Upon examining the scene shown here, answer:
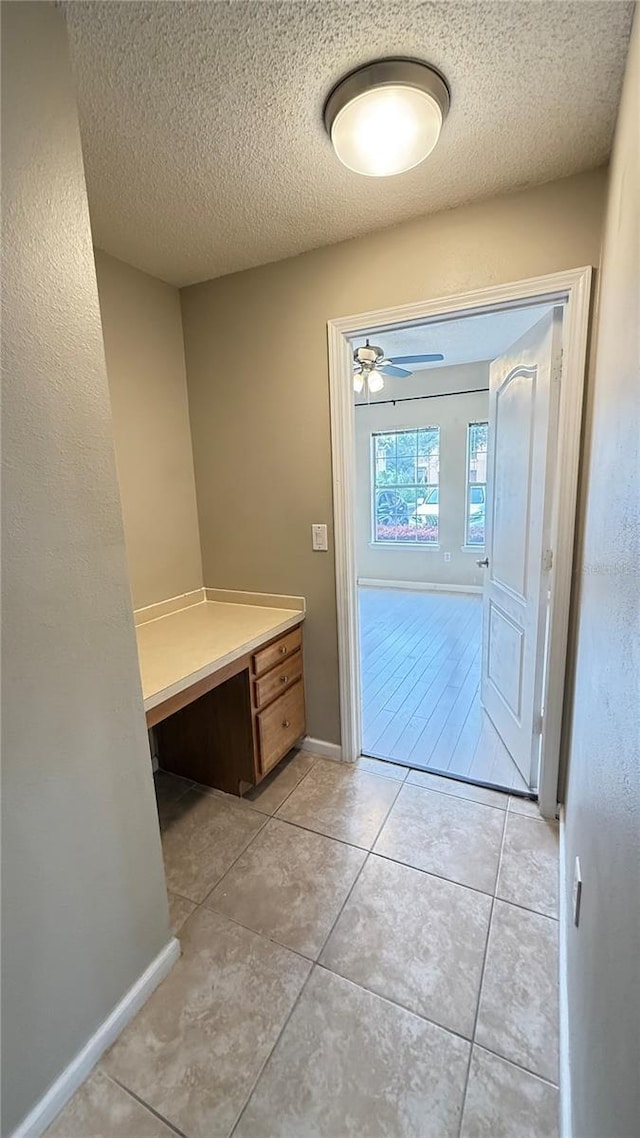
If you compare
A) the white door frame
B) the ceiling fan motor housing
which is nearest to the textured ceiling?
the white door frame

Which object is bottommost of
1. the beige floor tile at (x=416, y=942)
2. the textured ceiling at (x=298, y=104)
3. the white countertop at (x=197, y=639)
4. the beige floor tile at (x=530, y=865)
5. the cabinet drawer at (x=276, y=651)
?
the beige floor tile at (x=416, y=942)

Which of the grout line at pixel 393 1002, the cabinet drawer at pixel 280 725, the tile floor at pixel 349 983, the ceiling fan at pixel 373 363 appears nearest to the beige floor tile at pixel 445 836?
the tile floor at pixel 349 983

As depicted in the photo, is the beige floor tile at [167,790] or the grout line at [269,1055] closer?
the grout line at [269,1055]

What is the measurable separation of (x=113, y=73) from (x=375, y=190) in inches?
34.0

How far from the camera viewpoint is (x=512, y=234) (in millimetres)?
1656

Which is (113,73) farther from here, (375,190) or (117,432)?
(117,432)

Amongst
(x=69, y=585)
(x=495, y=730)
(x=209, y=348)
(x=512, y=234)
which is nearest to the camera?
(x=69, y=585)

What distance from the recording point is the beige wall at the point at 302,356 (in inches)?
64.8

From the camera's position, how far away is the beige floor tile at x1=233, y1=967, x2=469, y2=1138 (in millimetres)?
1027

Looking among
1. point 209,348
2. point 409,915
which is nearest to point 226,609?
point 209,348

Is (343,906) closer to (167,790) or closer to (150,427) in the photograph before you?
(167,790)

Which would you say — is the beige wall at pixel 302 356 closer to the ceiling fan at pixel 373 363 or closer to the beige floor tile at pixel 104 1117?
the ceiling fan at pixel 373 363

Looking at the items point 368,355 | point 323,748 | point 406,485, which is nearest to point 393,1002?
point 323,748

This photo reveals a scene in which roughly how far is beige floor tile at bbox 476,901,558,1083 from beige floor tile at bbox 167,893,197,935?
0.96 meters
